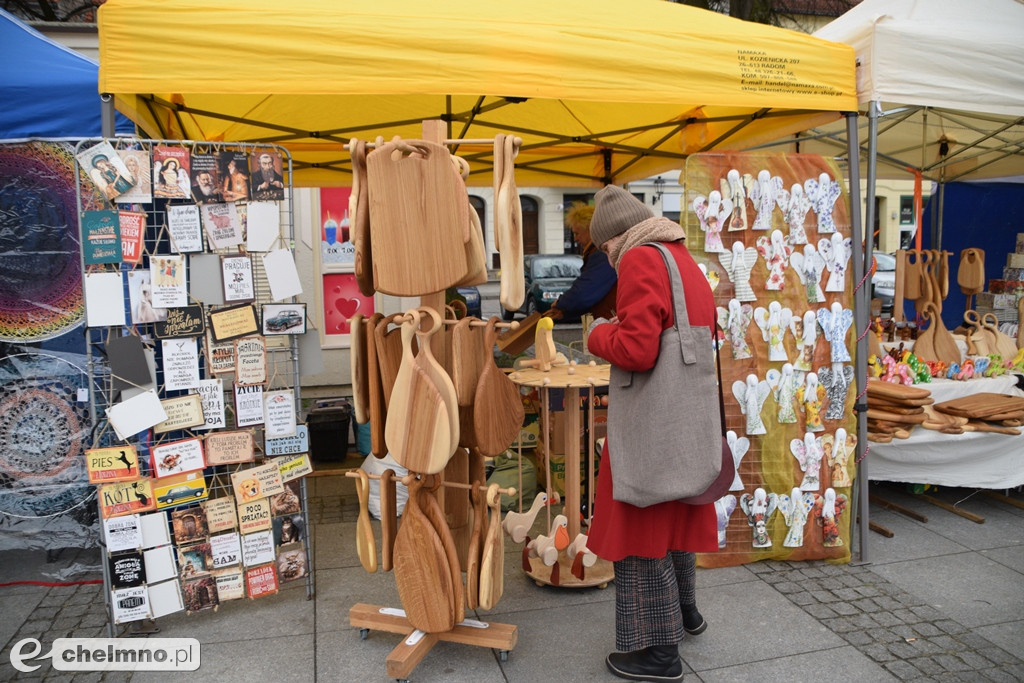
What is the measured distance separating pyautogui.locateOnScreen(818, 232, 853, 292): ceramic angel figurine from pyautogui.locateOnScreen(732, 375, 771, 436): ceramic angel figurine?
23.5 inches

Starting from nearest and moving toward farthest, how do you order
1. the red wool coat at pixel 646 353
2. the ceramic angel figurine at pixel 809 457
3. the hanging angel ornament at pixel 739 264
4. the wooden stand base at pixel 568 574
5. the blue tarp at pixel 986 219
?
1. the red wool coat at pixel 646 353
2. the wooden stand base at pixel 568 574
3. the hanging angel ornament at pixel 739 264
4. the ceramic angel figurine at pixel 809 457
5. the blue tarp at pixel 986 219

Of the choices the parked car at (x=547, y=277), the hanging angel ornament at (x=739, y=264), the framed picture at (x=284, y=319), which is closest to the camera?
the framed picture at (x=284, y=319)

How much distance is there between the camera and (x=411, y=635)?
2850mm

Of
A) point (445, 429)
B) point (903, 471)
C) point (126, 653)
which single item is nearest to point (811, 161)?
point (903, 471)

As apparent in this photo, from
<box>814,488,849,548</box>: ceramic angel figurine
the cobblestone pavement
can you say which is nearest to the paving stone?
the cobblestone pavement

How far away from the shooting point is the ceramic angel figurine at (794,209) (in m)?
3.60

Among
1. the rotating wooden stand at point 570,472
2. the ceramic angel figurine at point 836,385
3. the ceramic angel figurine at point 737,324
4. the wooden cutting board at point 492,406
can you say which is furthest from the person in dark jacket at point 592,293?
the wooden cutting board at point 492,406

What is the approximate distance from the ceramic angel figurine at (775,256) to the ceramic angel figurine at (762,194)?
71 mm

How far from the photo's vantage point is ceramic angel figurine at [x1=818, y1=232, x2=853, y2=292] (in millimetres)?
3660

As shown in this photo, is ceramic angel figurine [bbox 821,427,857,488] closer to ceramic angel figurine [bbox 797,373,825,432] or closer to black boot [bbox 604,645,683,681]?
ceramic angel figurine [bbox 797,373,825,432]

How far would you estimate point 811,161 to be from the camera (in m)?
3.63

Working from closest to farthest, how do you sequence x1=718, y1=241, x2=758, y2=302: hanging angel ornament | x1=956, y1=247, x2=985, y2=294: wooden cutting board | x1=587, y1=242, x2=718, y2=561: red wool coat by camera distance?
1. x1=587, y1=242, x2=718, y2=561: red wool coat
2. x1=718, y1=241, x2=758, y2=302: hanging angel ornament
3. x1=956, y1=247, x2=985, y2=294: wooden cutting board

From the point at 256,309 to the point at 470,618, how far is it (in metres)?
1.58

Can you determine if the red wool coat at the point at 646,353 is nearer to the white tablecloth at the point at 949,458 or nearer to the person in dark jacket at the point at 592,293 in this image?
the person in dark jacket at the point at 592,293
